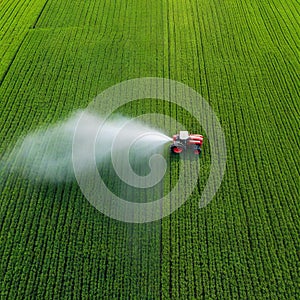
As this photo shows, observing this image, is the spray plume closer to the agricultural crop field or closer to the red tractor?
the agricultural crop field

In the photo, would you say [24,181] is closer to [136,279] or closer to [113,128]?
[113,128]

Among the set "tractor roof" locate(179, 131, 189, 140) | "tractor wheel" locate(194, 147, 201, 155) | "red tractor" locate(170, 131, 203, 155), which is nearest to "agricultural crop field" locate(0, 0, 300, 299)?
"tractor wheel" locate(194, 147, 201, 155)

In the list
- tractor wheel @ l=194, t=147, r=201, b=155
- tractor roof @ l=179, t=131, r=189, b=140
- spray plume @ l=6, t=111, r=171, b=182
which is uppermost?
tractor roof @ l=179, t=131, r=189, b=140

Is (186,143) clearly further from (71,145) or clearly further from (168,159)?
(71,145)

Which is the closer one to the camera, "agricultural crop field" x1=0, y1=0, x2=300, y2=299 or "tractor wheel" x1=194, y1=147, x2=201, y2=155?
"agricultural crop field" x1=0, y1=0, x2=300, y2=299

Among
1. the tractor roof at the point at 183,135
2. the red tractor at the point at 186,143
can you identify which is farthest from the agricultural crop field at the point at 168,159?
the tractor roof at the point at 183,135

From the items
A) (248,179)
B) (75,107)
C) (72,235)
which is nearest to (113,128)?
(75,107)

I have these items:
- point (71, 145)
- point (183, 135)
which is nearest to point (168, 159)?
point (183, 135)
